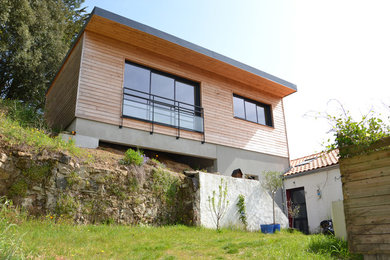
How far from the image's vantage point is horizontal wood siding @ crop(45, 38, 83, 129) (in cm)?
1070

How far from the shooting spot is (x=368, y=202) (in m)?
4.90

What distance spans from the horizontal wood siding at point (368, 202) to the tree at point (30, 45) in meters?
14.7

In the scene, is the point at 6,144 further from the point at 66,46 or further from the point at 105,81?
the point at 66,46

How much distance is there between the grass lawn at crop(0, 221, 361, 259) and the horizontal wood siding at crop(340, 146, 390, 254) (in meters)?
0.76

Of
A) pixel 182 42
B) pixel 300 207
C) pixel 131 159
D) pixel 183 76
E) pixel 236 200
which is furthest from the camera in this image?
pixel 300 207

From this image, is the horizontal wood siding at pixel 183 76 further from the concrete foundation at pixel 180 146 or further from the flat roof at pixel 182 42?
the flat roof at pixel 182 42

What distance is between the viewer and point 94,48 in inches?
429

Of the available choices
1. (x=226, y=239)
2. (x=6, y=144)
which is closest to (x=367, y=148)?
(x=226, y=239)

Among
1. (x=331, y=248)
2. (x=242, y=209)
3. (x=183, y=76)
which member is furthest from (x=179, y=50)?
(x=331, y=248)

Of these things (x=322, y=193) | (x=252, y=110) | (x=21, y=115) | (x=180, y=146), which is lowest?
(x=322, y=193)

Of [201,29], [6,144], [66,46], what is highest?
[66,46]

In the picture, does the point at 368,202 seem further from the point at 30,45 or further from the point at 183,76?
the point at 30,45

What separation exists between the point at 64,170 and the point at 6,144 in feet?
4.54

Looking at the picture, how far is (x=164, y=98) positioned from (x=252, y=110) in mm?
4868
